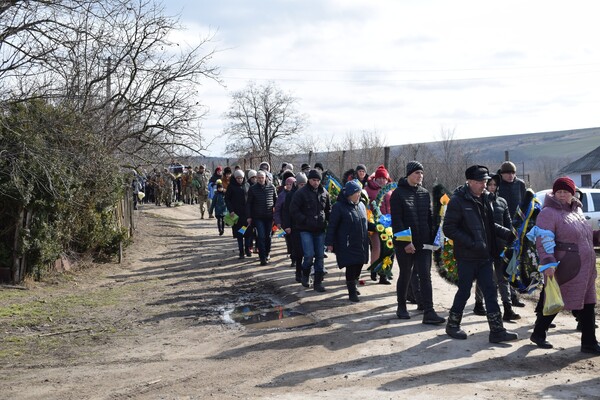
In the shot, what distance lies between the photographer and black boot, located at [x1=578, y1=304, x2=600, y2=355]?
7.83 meters

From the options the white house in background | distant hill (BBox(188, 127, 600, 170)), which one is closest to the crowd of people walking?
the white house in background

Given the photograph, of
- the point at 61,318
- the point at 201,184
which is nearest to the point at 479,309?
the point at 61,318

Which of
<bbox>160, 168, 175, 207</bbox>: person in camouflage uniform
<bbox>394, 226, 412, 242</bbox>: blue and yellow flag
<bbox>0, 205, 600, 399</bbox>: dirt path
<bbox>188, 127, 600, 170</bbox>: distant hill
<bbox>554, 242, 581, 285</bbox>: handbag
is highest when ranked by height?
<bbox>188, 127, 600, 170</bbox>: distant hill

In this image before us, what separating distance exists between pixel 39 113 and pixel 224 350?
6647 mm

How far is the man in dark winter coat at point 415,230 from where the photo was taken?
9438 mm

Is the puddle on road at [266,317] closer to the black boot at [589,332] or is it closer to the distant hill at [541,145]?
the black boot at [589,332]

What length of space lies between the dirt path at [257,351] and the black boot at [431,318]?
20 cm

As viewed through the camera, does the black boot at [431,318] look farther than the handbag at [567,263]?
Yes

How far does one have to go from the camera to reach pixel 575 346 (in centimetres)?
823

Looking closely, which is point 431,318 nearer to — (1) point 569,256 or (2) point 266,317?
(1) point 569,256

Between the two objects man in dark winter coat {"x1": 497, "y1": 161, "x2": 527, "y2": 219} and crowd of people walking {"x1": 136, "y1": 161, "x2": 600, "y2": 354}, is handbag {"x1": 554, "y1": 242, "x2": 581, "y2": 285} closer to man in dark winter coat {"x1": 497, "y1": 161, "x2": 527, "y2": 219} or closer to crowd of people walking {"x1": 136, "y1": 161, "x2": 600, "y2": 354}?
crowd of people walking {"x1": 136, "y1": 161, "x2": 600, "y2": 354}

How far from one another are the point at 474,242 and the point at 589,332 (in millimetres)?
1495

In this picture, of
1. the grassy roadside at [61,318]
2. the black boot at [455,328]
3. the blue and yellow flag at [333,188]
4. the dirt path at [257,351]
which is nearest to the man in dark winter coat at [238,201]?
the blue and yellow flag at [333,188]

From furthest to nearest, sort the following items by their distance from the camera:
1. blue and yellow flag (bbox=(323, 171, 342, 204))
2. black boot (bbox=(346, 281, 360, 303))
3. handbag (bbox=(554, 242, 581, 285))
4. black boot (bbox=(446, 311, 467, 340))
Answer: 1. blue and yellow flag (bbox=(323, 171, 342, 204))
2. black boot (bbox=(346, 281, 360, 303))
3. black boot (bbox=(446, 311, 467, 340))
4. handbag (bbox=(554, 242, 581, 285))
